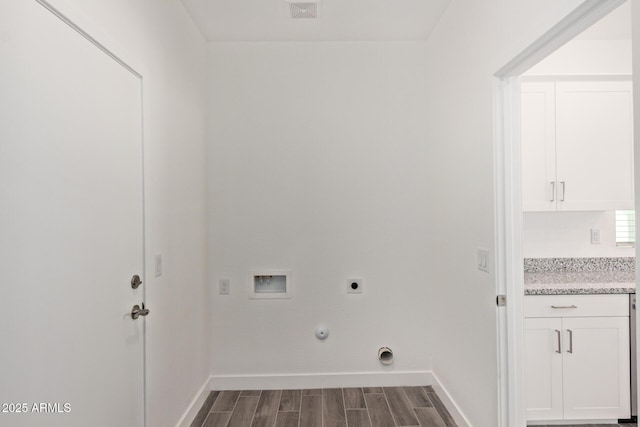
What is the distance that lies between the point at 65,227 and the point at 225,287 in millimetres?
1856

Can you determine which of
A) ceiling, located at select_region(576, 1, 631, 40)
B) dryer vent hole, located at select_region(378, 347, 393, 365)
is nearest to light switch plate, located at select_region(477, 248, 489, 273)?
dryer vent hole, located at select_region(378, 347, 393, 365)

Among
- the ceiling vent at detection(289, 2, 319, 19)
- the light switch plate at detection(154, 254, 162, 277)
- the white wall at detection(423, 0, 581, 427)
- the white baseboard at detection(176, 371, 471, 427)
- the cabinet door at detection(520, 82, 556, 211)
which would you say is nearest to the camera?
the white wall at detection(423, 0, 581, 427)

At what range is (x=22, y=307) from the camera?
1126 millimetres

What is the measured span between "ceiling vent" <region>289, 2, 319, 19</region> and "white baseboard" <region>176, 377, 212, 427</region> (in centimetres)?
257

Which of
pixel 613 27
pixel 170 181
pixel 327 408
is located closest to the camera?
pixel 170 181

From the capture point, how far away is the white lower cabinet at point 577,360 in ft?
8.17

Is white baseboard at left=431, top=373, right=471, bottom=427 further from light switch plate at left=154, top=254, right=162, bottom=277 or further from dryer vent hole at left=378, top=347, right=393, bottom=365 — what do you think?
light switch plate at left=154, top=254, right=162, bottom=277

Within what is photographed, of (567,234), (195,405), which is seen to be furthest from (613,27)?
(195,405)

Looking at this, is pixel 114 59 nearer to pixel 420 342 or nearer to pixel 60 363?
pixel 60 363

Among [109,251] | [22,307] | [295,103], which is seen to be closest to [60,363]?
[22,307]

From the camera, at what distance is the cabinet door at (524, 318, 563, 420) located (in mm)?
2494

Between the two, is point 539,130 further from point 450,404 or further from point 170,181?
point 170,181

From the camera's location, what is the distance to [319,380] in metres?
3.11

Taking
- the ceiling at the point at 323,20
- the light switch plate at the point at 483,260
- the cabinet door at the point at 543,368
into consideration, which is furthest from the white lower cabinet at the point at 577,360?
the ceiling at the point at 323,20
